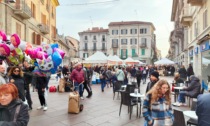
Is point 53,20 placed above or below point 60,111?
above

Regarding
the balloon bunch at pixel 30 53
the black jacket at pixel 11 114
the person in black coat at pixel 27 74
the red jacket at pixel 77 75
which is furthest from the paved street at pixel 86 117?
the black jacket at pixel 11 114

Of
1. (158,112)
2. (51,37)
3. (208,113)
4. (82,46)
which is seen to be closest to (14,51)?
(158,112)

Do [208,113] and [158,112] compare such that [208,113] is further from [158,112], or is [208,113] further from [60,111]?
[60,111]

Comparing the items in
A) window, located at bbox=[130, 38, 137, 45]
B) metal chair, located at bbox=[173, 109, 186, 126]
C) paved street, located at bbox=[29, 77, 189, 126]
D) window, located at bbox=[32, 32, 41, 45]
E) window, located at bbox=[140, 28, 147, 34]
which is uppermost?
window, located at bbox=[140, 28, 147, 34]

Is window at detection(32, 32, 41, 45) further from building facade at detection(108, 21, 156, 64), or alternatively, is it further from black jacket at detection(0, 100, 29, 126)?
building facade at detection(108, 21, 156, 64)

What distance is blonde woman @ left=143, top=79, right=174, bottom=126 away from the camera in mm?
3170

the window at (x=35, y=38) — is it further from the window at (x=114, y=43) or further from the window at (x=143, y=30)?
the window at (x=143, y=30)

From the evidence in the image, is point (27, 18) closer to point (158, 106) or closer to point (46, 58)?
point (46, 58)

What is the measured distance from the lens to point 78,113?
6.31 metres

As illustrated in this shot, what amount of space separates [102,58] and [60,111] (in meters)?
10.6

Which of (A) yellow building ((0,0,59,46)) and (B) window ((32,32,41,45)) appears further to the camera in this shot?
(B) window ((32,32,41,45))

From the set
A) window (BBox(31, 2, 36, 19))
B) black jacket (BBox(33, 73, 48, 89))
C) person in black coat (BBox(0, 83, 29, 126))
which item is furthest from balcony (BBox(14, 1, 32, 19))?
person in black coat (BBox(0, 83, 29, 126))

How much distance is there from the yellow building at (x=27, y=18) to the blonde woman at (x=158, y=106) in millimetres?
10965

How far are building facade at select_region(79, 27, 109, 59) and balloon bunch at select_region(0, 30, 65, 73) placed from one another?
51968 millimetres
